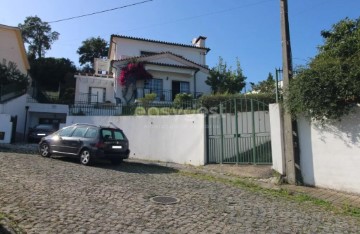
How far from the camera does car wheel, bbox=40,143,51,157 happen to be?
46.3 ft

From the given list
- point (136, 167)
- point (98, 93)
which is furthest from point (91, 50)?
point (136, 167)

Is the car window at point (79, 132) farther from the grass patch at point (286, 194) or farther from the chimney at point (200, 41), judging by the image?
the chimney at point (200, 41)

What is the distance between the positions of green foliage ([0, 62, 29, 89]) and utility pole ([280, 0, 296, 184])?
20.3m

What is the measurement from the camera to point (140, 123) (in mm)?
16234

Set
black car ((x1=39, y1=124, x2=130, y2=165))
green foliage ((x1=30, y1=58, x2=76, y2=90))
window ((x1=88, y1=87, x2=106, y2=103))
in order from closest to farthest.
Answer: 1. black car ((x1=39, y1=124, x2=130, y2=165))
2. window ((x1=88, y1=87, x2=106, y2=103))
3. green foliage ((x1=30, y1=58, x2=76, y2=90))

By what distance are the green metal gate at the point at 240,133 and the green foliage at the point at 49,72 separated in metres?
36.4

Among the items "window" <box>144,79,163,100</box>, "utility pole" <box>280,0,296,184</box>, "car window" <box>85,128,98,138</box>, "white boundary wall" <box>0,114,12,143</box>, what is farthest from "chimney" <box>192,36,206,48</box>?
"utility pole" <box>280,0,296,184</box>

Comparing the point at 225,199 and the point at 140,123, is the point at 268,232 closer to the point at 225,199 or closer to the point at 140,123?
the point at 225,199

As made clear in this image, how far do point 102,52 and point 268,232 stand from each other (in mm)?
54741

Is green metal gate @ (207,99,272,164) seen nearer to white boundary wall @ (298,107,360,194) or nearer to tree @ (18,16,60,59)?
white boundary wall @ (298,107,360,194)

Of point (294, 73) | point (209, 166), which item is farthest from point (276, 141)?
point (209, 166)

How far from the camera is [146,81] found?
25.9 metres

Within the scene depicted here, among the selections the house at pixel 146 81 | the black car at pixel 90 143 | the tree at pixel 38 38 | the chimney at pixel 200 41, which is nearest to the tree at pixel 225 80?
the house at pixel 146 81

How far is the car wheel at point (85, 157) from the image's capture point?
12545mm
